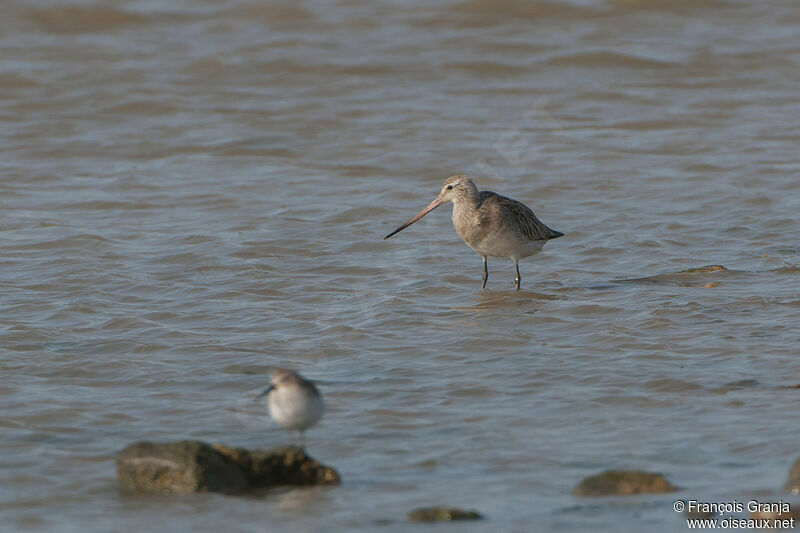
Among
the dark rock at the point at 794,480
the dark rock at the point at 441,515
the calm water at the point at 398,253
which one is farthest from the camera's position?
the calm water at the point at 398,253

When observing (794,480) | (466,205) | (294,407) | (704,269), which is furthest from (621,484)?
(466,205)

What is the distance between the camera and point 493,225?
26.9 ft

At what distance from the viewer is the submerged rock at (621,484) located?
4375mm

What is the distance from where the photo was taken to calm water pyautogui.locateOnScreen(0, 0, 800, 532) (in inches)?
189

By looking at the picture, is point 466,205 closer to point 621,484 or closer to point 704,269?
point 704,269

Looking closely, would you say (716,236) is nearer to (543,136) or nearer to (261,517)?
(543,136)

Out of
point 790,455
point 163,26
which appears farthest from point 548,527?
point 163,26

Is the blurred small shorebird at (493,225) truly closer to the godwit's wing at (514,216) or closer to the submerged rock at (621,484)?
the godwit's wing at (514,216)

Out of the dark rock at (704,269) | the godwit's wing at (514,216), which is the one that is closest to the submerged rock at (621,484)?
the dark rock at (704,269)

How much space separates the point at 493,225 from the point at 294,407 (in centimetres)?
395

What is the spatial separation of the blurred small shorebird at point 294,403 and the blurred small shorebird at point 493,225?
3705 millimetres

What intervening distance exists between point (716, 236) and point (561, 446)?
4403mm

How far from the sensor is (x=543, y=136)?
39.8ft

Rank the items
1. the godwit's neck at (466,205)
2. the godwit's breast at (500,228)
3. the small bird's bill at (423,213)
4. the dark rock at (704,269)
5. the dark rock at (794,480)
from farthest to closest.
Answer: the small bird's bill at (423,213) < the godwit's neck at (466,205) < the godwit's breast at (500,228) < the dark rock at (704,269) < the dark rock at (794,480)
